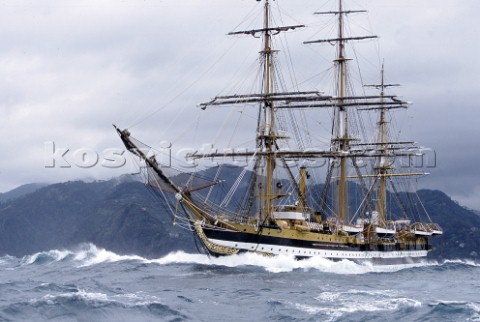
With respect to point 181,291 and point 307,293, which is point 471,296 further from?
point 181,291

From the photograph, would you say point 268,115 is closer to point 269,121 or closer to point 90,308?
point 269,121

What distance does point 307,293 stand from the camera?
42.6 meters

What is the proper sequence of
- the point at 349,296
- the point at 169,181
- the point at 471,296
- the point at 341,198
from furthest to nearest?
the point at 341,198, the point at 169,181, the point at 471,296, the point at 349,296

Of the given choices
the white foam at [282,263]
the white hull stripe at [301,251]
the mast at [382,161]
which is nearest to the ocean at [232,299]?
the white foam at [282,263]

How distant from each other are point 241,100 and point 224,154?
5.50m

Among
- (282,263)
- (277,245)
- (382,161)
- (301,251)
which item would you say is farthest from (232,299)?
(382,161)

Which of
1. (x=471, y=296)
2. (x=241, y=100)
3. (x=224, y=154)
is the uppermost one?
(x=241, y=100)

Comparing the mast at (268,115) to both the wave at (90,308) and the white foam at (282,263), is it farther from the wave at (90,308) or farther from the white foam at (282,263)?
the wave at (90,308)

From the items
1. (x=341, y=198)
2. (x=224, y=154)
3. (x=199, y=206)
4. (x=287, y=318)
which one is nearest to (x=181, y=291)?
(x=287, y=318)

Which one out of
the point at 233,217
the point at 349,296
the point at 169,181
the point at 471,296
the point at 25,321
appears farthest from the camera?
the point at 233,217

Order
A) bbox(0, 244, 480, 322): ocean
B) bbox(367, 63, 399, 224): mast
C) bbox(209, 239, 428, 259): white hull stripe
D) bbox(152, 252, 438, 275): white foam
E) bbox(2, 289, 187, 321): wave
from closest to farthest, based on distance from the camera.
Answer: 1. bbox(2, 289, 187, 321): wave
2. bbox(0, 244, 480, 322): ocean
3. bbox(152, 252, 438, 275): white foam
4. bbox(209, 239, 428, 259): white hull stripe
5. bbox(367, 63, 399, 224): mast

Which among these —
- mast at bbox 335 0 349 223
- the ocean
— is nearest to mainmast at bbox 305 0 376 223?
mast at bbox 335 0 349 223

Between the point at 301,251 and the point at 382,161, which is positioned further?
the point at 382,161

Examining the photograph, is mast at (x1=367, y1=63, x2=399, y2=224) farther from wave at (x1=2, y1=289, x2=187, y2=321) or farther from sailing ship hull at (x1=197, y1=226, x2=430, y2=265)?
wave at (x1=2, y1=289, x2=187, y2=321)
